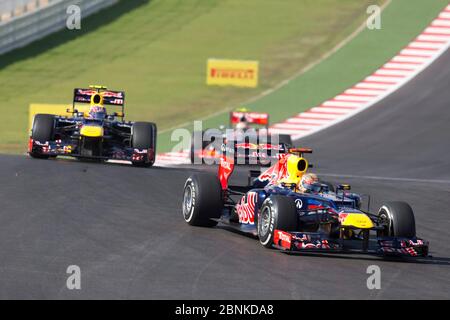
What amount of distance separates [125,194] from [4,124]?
16.3m

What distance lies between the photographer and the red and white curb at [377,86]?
111ft

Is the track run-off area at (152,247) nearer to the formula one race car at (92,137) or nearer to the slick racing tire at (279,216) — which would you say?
the slick racing tire at (279,216)

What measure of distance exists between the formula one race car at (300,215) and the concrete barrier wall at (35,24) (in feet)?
85.9

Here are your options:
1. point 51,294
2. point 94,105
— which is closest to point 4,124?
point 94,105

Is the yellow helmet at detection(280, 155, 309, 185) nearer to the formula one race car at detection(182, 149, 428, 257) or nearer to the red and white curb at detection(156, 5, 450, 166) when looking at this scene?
the formula one race car at detection(182, 149, 428, 257)

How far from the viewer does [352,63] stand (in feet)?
127

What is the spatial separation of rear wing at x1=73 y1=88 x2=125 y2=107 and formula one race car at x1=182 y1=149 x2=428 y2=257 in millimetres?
8864

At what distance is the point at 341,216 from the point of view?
43.7ft

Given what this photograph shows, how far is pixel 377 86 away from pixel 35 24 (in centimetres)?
1350

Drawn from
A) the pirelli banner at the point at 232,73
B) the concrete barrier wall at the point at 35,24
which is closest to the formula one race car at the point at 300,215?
the pirelli banner at the point at 232,73

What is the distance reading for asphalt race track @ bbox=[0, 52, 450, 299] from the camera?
35.6 ft
